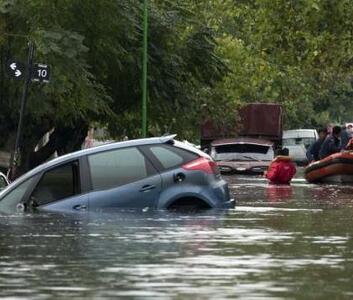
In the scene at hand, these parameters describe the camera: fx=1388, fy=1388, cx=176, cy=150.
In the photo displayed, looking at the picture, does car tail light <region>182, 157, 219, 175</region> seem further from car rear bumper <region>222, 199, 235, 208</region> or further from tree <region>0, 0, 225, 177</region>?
tree <region>0, 0, 225, 177</region>

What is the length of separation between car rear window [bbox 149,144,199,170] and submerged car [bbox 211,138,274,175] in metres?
28.1

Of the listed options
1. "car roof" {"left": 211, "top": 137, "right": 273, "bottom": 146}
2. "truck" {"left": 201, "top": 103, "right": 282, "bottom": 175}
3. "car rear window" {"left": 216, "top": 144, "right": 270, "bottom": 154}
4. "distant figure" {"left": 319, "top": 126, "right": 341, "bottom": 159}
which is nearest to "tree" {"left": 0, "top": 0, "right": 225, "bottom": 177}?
"car roof" {"left": 211, "top": 137, "right": 273, "bottom": 146}

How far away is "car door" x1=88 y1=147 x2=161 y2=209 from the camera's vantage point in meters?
18.3

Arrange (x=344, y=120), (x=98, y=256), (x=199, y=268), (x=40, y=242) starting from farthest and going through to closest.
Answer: (x=344, y=120), (x=40, y=242), (x=98, y=256), (x=199, y=268)

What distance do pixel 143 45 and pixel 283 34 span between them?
5.75 metres

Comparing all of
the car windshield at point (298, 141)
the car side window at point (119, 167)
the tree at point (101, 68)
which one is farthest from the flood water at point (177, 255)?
the car windshield at point (298, 141)

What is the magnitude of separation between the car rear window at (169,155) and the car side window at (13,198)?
1.77 meters

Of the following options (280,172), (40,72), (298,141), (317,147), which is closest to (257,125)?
(317,147)

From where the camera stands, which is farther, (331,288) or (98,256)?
(98,256)

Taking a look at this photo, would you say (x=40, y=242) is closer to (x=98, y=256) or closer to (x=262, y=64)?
(x=98, y=256)

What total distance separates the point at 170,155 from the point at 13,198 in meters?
2.17

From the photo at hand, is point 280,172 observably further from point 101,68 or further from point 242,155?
point 242,155

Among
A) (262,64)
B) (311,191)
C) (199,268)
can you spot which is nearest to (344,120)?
(262,64)

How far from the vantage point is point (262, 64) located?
153ft
